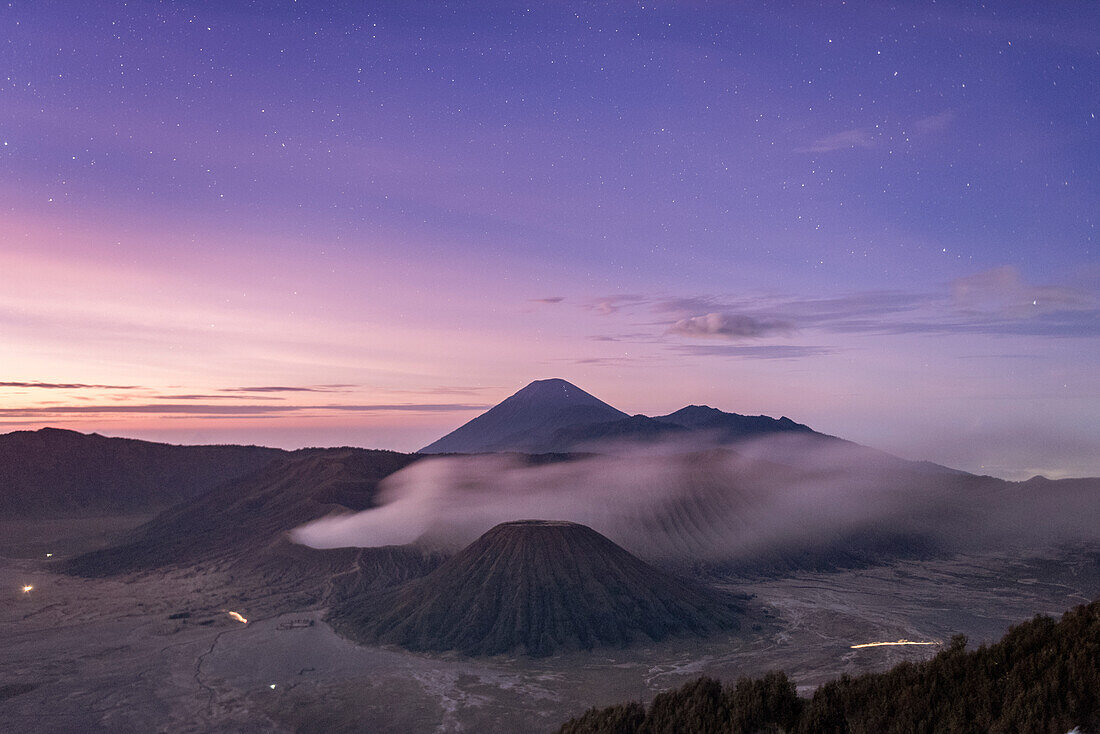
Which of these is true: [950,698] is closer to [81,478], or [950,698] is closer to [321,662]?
[321,662]

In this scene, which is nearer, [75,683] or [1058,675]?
[1058,675]

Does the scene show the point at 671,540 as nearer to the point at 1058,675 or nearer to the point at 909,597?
the point at 909,597

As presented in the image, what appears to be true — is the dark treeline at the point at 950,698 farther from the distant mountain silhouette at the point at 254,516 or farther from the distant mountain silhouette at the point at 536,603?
the distant mountain silhouette at the point at 254,516

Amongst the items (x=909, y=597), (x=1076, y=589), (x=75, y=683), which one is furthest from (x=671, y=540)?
(x=75, y=683)

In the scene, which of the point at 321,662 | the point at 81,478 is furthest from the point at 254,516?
the point at 81,478

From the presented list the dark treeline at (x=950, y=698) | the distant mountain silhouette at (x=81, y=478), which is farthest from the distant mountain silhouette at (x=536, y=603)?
the distant mountain silhouette at (x=81, y=478)

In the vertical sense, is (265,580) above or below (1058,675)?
below

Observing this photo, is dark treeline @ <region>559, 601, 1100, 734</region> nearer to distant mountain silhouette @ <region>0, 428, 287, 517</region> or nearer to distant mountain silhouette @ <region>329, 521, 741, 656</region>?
distant mountain silhouette @ <region>329, 521, 741, 656</region>
